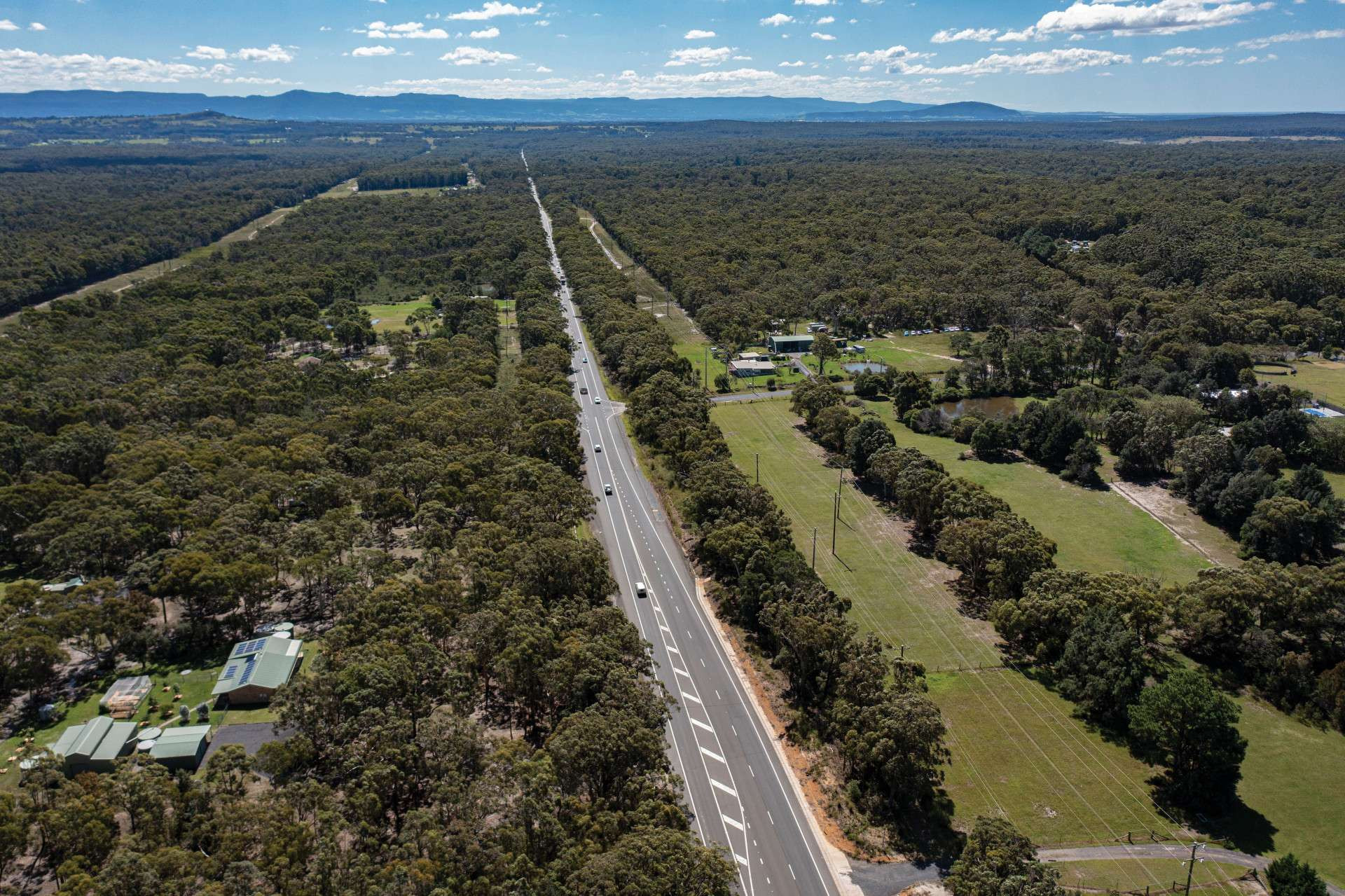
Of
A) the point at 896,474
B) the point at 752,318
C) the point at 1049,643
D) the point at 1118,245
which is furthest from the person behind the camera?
the point at 1118,245

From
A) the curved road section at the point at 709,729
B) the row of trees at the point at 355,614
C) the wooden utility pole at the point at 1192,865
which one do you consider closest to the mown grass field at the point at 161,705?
the row of trees at the point at 355,614

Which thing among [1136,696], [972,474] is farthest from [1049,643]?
[972,474]

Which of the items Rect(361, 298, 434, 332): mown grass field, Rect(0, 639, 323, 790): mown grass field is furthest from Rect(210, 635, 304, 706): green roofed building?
Rect(361, 298, 434, 332): mown grass field

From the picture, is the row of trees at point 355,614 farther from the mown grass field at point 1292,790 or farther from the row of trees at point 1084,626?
the mown grass field at point 1292,790

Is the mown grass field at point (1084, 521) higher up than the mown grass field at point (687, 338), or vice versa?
the mown grass field at point (687, 338)

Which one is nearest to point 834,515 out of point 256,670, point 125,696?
point 256,670

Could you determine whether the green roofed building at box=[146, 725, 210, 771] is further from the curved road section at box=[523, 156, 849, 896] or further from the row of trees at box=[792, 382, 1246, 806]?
the row of trees at box=[792, 382, 1246, 806]

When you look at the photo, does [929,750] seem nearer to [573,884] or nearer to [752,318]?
[573,884]
